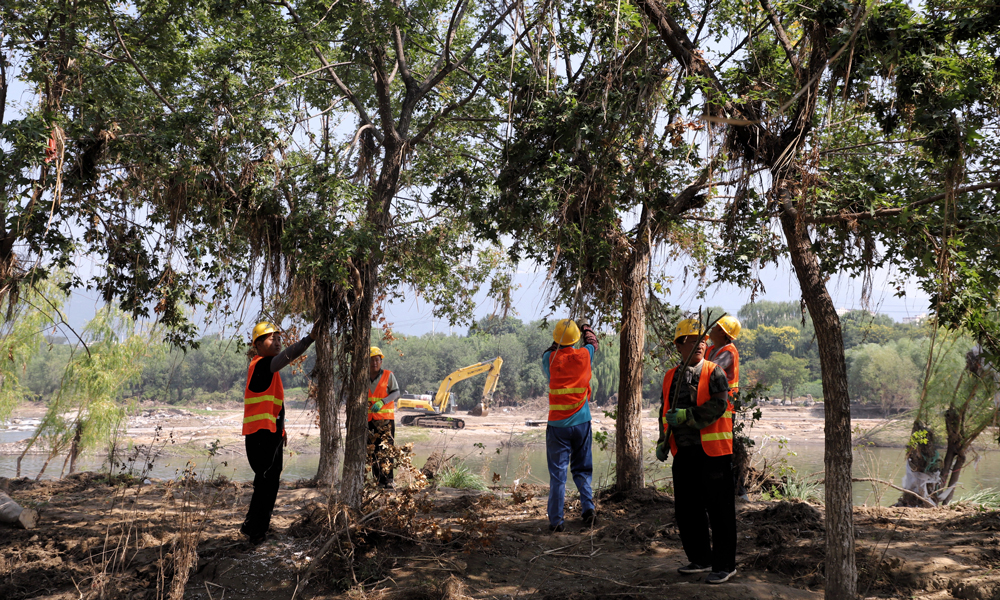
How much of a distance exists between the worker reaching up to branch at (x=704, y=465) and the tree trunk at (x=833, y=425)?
2.30 feet

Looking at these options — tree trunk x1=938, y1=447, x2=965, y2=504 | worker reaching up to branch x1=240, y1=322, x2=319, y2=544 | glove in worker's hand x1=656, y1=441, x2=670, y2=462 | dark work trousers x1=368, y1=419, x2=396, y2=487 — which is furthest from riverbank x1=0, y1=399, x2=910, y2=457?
glove in worker's hand x1=656, y1=441, x2=670, y2=462

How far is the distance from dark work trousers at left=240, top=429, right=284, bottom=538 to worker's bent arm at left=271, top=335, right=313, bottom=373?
62 cm

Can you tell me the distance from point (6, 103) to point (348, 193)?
140 inches

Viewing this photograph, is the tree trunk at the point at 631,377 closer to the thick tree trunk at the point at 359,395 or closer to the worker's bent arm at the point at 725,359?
the worker's bent arm at the point at 725,359

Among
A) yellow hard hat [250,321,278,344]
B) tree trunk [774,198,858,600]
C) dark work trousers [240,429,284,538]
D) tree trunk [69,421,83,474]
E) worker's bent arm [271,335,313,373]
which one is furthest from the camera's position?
tree trunk [69,421,83,474]

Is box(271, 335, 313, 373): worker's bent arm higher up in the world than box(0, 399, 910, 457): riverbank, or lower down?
higher up

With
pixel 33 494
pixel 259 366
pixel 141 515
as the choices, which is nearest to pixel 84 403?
pixel 33 494

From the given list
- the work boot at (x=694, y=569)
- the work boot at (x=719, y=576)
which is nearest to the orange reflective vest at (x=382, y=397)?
the work boot at (x=694, y=569)

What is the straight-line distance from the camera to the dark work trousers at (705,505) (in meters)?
4.16

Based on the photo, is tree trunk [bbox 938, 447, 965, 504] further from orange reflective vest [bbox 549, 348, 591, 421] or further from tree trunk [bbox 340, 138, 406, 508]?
tree trunk [bbox 340, 138, 406, 508]

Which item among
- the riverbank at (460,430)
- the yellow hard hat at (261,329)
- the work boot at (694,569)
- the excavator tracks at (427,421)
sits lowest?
the riverbank at (460,430)

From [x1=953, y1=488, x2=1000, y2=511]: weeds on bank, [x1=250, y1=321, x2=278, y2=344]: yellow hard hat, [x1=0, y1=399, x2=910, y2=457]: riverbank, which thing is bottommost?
[x1=0, y1=399, x2=910, y2=457]: riverbank

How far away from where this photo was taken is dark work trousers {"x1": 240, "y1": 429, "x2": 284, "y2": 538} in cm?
521

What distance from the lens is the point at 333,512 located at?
15.4ft
